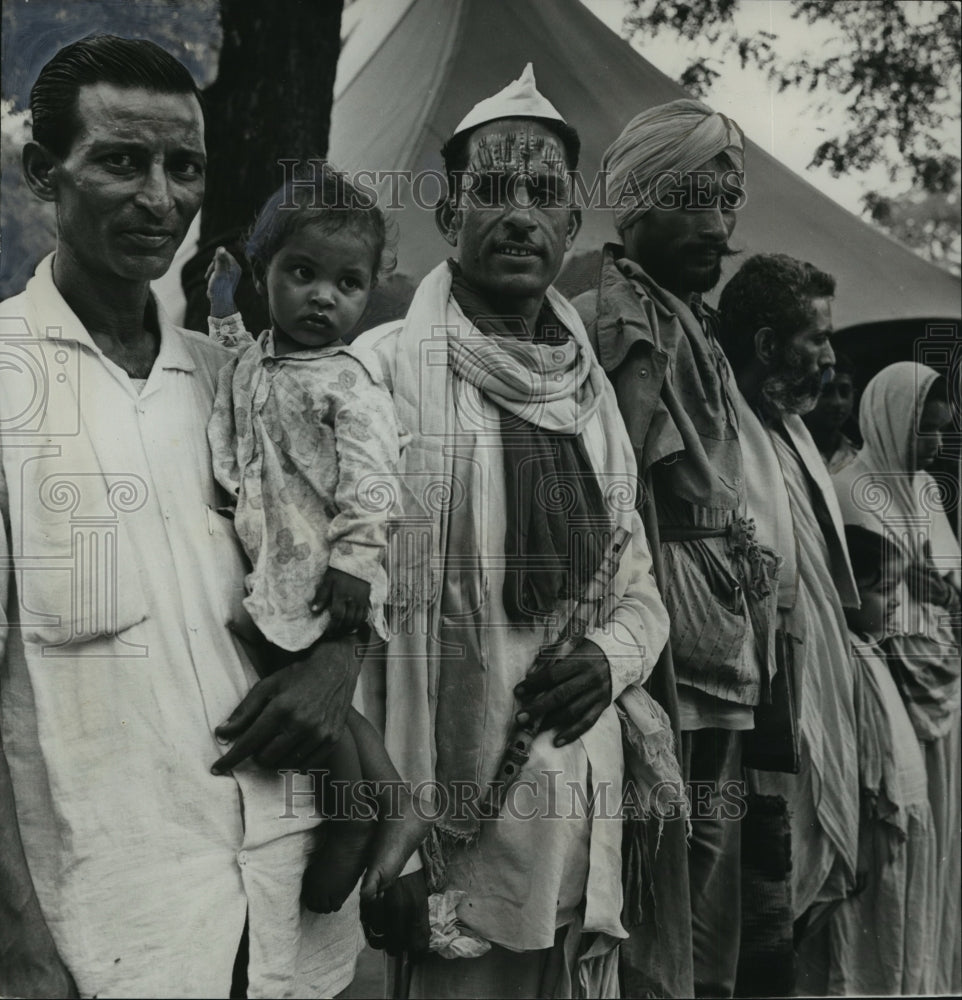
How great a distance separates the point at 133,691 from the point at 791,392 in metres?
2.15

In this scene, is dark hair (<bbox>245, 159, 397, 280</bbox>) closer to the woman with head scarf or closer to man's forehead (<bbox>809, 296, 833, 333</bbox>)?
man's forehead (<bbox>809, 296, 833, 333</bbox>)

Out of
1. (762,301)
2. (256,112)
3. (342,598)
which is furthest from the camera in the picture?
(762,301)

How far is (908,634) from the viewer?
3891 mm

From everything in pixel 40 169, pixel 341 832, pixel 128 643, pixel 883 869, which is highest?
pixel 40 169

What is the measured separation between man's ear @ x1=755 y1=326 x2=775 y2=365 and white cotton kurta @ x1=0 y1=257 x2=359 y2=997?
5.53 feet

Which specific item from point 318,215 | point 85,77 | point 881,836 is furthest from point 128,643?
point 881,836

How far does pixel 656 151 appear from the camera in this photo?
3.64 meters

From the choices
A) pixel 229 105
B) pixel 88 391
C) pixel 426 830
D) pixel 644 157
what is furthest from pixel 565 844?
pixel 229 105

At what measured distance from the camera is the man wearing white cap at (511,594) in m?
3.29

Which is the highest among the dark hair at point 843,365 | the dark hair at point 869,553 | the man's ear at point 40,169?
the man's ear at point 40,169

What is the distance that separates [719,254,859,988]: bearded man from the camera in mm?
3730

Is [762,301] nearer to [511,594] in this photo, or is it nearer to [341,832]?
[511,594]

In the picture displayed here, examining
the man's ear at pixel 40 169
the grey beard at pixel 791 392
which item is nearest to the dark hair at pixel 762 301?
the grey beard at pixel 791 392

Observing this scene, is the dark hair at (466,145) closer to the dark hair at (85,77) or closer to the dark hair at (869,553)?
the dark hair at (85,77)
